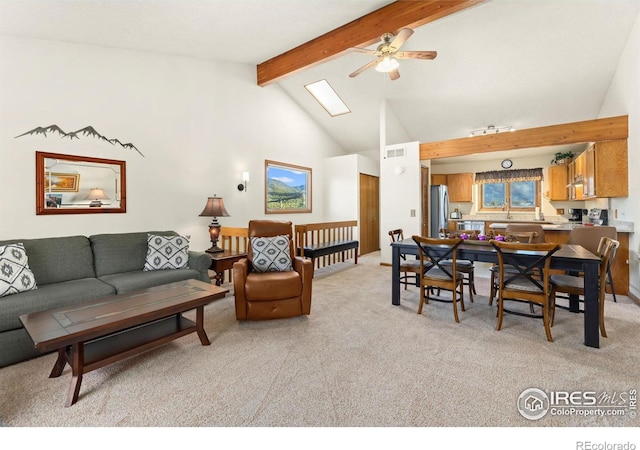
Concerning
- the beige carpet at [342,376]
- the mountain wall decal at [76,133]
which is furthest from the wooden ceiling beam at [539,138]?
the mountain wall decal at [76,133]

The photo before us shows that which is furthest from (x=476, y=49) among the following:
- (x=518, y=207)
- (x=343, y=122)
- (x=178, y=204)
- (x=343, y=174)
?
(x=178, y=204)

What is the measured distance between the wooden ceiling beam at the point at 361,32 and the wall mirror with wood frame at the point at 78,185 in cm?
297

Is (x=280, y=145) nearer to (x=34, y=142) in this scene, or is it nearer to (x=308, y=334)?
(x=34, y=142)

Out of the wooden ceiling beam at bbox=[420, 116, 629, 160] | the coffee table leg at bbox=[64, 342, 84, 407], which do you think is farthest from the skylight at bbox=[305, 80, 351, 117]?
the coffee table leg at bbox=[64, 342, 84, 407]

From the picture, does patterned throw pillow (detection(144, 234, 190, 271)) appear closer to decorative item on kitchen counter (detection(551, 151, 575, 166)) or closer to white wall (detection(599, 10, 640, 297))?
white wall (detection(599, 10, 640, 297))

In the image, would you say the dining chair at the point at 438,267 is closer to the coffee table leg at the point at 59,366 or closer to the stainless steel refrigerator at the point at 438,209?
the coffee table leg at the point at 59,366

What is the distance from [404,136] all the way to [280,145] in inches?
113

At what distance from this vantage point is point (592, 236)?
12.9 feet

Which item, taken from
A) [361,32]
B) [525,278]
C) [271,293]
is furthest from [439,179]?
[271,293]

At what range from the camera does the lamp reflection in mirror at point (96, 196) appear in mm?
3639

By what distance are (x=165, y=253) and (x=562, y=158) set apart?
25.8ft
